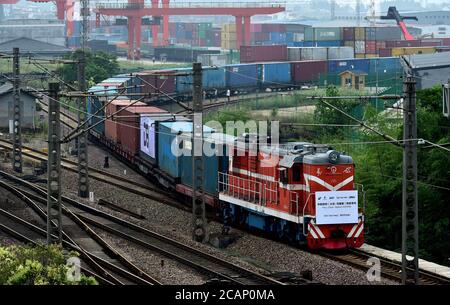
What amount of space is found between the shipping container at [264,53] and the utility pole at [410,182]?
67591 millimetres

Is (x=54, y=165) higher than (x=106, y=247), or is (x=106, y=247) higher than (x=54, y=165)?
(x=54, y=165)

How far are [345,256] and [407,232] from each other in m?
4.10

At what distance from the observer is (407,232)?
1881 centimetres

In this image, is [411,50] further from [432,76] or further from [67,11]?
[67,11]

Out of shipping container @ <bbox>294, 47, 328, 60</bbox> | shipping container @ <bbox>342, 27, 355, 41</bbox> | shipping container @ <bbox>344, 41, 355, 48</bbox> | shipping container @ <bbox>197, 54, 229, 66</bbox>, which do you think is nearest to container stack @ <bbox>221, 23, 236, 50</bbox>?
shipping container @ <bbox>197, 54, 229, 66</bbox>

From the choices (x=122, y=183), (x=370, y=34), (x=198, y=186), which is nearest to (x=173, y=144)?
(x=122, y=183)

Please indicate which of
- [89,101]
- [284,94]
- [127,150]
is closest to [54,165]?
[127,150]

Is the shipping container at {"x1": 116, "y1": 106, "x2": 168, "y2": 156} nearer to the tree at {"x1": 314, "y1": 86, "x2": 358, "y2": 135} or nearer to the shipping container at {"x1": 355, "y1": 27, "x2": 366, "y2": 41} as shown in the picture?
the tree at {"x1": 314, "y1": 86, "x2": 358, "y2": 135}

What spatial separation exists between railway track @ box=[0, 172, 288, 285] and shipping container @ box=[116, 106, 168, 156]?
526 centimetres

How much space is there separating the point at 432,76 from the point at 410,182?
29943mm

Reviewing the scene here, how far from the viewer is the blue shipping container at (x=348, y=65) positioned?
70.0 meters

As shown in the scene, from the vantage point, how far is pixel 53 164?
2166 cm

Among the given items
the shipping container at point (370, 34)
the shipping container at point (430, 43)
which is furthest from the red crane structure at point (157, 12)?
the shipping container at point (370, 34)
